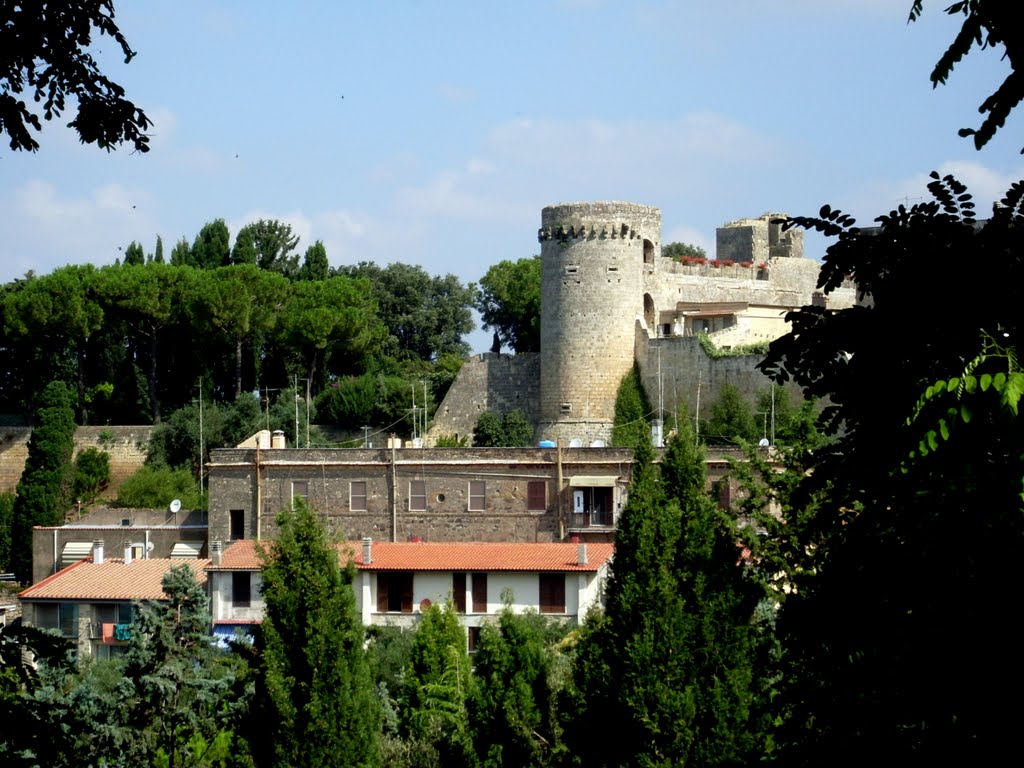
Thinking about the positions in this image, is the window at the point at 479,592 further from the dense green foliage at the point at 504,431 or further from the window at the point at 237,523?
the dense green foliage at the point at 504,431

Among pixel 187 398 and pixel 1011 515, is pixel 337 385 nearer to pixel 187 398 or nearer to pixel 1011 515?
pixel 187 398

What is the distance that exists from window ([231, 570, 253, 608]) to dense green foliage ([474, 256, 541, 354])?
2289cm

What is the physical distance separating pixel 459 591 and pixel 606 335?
1442cm

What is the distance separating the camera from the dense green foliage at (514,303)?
59531 millimetres

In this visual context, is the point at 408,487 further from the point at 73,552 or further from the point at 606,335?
the point at 606,335

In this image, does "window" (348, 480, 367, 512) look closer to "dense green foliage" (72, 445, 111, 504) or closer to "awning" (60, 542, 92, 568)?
A: "awning" (60, 542, 92, 568)

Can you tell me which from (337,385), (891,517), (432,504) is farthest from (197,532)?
(891,517)

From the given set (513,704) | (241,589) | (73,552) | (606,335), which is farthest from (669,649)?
(606,335)

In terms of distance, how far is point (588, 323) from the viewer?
47.3m

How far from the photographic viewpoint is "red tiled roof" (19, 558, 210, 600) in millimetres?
35000

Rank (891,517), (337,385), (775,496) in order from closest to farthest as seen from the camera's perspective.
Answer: (891,517) < (775,496) < (337,385)

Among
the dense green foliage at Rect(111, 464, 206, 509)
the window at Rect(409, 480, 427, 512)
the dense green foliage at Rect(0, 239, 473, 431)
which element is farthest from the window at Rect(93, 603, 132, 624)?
the dense green foliage at Rect(0, 239, 473, 431)

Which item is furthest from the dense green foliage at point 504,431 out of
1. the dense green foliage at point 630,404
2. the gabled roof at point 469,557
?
the gabled roof at point 469,557

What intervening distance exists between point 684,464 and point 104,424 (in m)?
40.1
